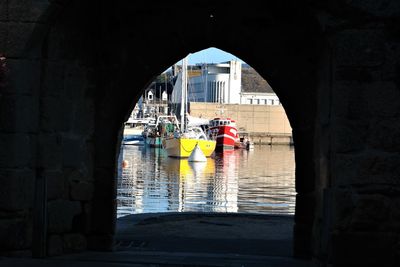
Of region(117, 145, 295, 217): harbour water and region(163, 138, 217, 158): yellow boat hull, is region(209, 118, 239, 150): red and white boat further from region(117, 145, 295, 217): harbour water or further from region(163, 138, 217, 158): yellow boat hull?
region(117, 145, 295, 217): harbour water

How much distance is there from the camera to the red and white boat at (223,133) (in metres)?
85.2

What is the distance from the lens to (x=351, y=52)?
7.13 metres

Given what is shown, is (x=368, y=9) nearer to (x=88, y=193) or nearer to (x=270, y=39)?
(x=270, y=39)

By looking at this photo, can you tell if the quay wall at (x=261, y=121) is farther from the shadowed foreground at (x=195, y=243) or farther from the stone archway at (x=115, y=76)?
the stone archway at (x=115, y=76)

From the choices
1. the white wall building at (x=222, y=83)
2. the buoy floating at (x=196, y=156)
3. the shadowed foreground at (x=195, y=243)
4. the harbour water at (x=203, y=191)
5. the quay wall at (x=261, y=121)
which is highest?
the white wall building at (x=222, y=83)

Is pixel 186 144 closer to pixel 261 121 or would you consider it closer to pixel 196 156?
pixel 196 156

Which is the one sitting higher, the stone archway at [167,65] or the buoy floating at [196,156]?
the stone archway at [167,65]

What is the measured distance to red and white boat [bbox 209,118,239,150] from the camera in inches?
3356

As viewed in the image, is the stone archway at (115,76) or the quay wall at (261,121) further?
the quay wall at (261,121)

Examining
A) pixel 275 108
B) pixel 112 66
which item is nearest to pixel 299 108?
pixel 112 66

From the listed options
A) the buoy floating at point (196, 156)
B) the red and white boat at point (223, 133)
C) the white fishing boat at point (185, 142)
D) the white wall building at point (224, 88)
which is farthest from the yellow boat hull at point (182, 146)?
the white wall building at point (224, 88)

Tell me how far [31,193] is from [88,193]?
1.62m

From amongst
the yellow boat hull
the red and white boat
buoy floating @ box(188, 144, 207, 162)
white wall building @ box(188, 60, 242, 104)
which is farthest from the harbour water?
white wall building @ box(188, 60, 242, 104)

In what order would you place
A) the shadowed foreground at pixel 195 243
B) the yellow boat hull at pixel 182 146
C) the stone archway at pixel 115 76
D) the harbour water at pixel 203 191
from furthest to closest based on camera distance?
1. the yellow boat hull at pixel 182 146
2. the harbour water at pixel 203 191
3. the stone archway at pixel 115 76
4. the shadowed foreground at pixel 195 243
